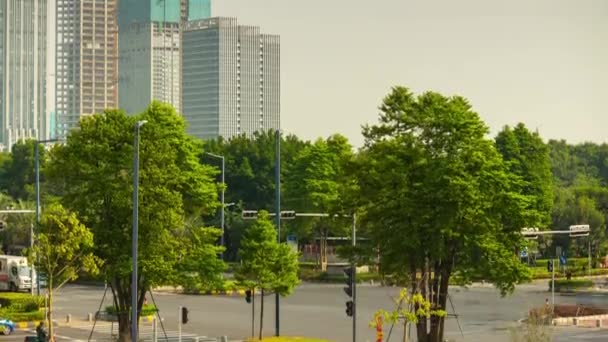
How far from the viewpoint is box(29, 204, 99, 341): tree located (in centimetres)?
5288

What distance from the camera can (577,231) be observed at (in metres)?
97.6

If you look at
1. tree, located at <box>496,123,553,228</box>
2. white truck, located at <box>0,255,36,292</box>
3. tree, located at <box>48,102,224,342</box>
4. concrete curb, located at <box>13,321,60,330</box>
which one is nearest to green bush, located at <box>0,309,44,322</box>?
concrete curb, located at <box>13,321,60,330</box>

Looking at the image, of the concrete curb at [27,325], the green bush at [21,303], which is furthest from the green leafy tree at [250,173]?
the concrete curb at [27,325]

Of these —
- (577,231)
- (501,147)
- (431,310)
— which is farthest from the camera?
(501,147)

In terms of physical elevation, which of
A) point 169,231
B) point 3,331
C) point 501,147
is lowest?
point 3,331

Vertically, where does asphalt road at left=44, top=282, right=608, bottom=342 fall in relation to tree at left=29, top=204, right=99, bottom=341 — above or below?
below

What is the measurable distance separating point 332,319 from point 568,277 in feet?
126

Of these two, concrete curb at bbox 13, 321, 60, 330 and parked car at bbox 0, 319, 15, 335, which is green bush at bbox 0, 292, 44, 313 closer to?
concrete curb at bbox 13, 321, 60, 330

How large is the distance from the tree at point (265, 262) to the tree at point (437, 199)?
710 cm

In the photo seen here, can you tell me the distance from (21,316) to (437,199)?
30779 mm

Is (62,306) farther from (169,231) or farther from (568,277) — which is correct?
(568,277)

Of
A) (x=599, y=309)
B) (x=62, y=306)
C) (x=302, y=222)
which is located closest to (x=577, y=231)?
(x=599, y=309)

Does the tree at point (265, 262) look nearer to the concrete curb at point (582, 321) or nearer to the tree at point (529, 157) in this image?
the concrete curb at point (582, 321)

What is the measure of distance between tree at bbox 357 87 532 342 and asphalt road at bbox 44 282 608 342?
179 inches
